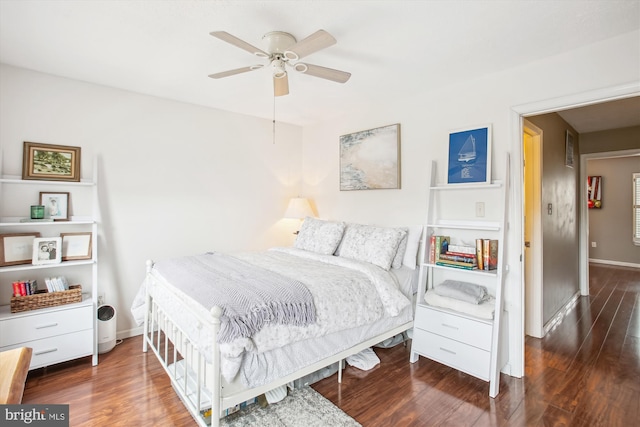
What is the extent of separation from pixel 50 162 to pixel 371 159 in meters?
3.11

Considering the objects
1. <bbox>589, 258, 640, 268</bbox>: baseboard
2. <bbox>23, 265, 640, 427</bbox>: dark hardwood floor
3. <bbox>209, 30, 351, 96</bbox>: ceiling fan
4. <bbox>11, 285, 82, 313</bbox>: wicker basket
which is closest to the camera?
<bbox>209, 30, 351, 96</bbox>: ceiling fan

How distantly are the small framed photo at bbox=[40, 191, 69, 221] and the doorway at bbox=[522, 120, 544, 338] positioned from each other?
14.7 feet

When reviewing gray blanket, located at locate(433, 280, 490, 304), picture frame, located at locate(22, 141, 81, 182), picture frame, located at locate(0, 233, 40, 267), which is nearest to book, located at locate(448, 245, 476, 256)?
gray blanket, located at locate(433, 280, 490, 304)

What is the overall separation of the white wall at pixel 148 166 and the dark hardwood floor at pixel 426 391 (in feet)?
2.75

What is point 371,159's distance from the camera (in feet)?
11.9

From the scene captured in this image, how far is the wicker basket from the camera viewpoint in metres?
2.43

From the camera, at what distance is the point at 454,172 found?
2.85 meters

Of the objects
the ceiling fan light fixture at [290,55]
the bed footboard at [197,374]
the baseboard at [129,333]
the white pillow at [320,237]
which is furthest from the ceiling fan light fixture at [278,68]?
the baseboard at [129,333]

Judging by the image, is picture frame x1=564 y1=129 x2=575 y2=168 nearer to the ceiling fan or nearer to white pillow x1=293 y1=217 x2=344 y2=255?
white pillow x1=293 y1=217 x2=344 y2=255

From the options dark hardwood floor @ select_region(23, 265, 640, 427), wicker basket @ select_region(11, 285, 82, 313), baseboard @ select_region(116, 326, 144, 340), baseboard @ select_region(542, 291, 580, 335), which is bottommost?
dark hardwood floor @ select_region(23, 265, 640, 427)

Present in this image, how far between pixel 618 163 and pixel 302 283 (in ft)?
25.9

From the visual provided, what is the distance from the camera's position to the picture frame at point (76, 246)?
2758 millimetres

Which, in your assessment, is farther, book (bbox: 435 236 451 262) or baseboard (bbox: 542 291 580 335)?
baseboard (bbox: 542 291 580 335)

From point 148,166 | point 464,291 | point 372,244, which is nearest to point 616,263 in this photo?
point 464,291
